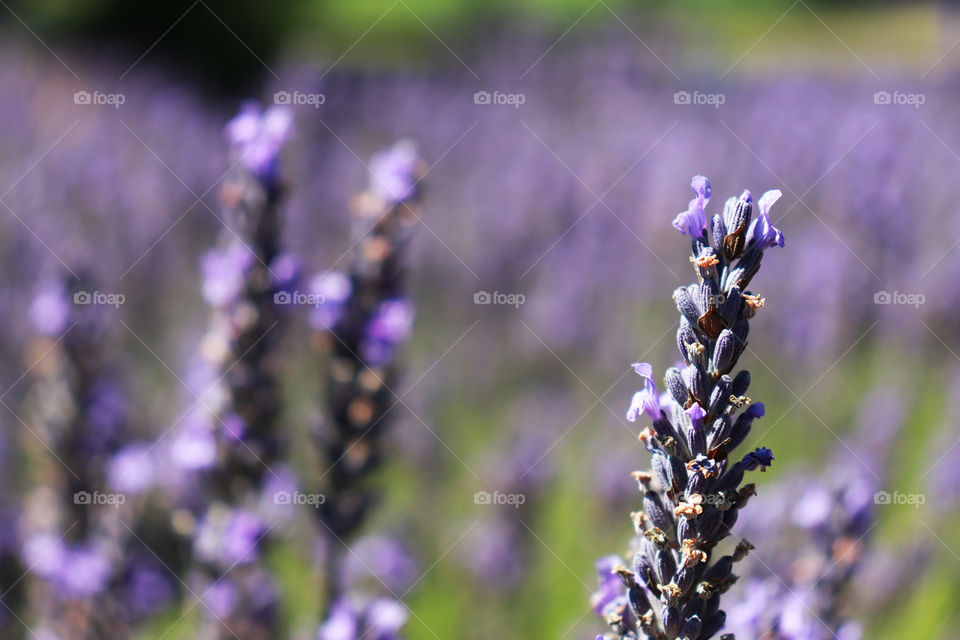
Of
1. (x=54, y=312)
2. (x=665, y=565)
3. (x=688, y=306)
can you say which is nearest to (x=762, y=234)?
(x=688, y=306)

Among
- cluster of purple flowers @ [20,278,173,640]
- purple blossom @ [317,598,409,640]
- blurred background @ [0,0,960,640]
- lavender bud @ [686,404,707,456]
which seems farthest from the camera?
blurred background @ [0,0,960,640]

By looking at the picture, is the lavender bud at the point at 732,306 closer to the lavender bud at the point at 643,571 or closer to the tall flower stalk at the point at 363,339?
the lavender bud at the point at 643,571

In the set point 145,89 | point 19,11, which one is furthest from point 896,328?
point 19,11

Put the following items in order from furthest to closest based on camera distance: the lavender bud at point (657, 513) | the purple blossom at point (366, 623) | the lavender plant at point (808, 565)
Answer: the purple blossom at point (366, 623) < the lavender plant at point (808, 565) < the lavender bud at point (657, 513)

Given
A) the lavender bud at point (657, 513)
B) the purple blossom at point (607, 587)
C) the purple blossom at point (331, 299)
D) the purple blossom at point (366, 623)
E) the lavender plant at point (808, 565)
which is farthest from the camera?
the purple blossom at point (331, 299)

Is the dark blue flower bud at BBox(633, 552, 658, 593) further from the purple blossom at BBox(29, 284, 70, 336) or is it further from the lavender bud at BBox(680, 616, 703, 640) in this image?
the purple blossom at BBox(29, 284, 70, 336)

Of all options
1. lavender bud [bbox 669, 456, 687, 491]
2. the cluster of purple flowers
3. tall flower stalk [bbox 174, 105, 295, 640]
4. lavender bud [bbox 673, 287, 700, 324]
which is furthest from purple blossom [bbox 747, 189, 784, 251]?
the cluster of purple flowers

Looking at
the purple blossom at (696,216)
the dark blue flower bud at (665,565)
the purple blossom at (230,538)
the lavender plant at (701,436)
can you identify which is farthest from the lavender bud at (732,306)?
the purple blossom at (230,538)
